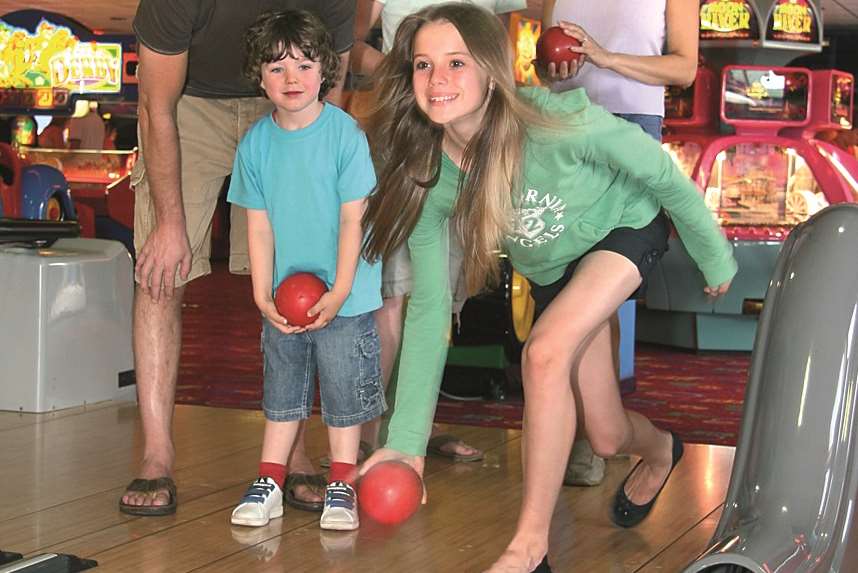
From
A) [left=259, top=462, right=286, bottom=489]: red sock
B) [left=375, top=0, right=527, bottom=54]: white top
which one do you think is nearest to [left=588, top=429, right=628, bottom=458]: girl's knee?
[left=259, top=462, right=286, bottom=489]: red sock

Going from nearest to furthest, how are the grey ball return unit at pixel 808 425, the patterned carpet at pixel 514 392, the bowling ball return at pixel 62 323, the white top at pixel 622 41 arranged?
the grey ball return unit at pixel 808 425 → the white top at pixel 622 41 → the bowling ball return at pixel 62 323 → the patterned carpet at pixel 514 392

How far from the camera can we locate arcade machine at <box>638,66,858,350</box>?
8.66 metres

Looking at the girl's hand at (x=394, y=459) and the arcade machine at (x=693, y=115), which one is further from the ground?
the arcade machine at (x=693, y=115)

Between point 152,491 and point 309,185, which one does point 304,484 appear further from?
point 309,185

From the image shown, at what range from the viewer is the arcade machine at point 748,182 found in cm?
866

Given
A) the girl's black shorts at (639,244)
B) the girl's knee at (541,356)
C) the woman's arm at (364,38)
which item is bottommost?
the girl's knee at (541,356)

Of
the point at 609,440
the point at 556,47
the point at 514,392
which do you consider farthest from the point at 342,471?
the point at 514,392

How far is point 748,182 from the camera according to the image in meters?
8.91

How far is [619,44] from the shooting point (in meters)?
4.07

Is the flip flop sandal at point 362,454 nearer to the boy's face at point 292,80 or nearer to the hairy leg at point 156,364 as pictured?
the hairy leg at point 156,364

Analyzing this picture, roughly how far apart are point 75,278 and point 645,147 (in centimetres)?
313

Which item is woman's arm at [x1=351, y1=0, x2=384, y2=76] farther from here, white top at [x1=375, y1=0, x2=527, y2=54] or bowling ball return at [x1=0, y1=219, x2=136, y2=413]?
bowling ball return at [x1=0, y1=219, x2=136, y2=413]

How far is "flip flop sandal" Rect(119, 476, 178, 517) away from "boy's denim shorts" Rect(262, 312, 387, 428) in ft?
1.12

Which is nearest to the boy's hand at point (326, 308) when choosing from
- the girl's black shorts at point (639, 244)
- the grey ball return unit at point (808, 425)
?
the girl's black shorts at point (639, 244)
